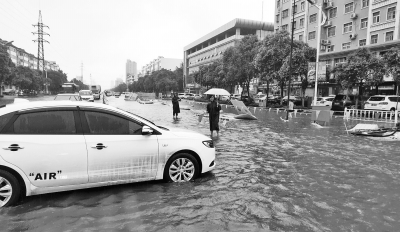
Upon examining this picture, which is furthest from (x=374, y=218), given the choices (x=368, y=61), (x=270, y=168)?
(x=368, y=61)

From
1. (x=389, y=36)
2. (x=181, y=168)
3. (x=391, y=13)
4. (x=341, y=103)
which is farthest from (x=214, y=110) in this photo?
(x=391, y=13)

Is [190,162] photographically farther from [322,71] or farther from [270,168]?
[322,71]

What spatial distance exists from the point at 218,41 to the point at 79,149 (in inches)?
3234

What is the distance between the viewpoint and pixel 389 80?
29031mm

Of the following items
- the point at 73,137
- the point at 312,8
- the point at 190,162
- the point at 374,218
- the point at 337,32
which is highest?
the point at 312,8

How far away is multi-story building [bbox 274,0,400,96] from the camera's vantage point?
107ft

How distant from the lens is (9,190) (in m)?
3.93

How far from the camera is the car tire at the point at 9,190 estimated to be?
153 inches

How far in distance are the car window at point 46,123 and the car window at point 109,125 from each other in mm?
275

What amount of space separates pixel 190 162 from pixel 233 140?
5309 millimetres

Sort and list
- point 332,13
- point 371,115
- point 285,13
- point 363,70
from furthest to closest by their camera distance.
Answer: point 285,13 → point 332,13 → point 363,70 → point 371,115

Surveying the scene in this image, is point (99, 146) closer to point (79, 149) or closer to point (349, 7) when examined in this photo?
point (79, 149)

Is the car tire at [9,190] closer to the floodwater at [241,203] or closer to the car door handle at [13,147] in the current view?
the floodwater at [241,203]

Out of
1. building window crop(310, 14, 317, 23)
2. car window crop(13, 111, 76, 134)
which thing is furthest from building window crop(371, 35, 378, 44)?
car window crop(13, 111, 76, 134)
